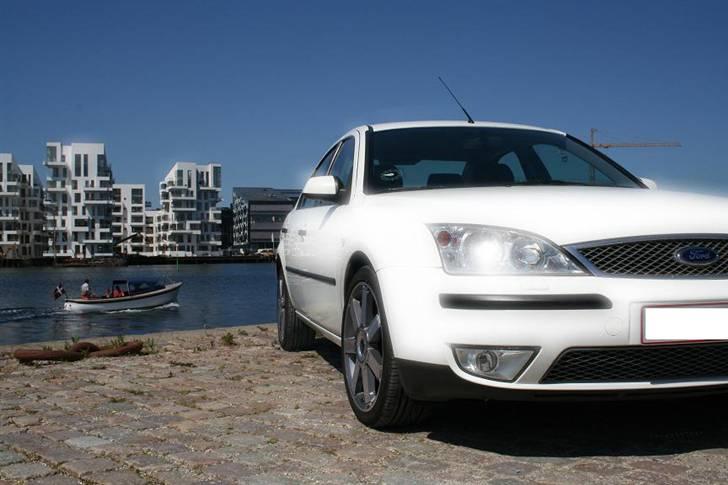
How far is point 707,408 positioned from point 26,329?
39.3 meters

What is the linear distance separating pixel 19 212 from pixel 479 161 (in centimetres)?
14404

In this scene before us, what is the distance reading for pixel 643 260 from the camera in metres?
3.35

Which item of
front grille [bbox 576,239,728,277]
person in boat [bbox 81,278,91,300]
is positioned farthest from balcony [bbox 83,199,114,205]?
front grille [bbox 576,239,728,277]

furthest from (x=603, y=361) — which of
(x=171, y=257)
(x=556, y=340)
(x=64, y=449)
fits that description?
(x=171, y=257)

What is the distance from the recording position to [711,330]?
3.31m

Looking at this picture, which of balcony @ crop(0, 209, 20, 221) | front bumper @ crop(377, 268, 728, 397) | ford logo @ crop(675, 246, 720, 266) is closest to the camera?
front bumper @ crop(377, 268, 728, 397)

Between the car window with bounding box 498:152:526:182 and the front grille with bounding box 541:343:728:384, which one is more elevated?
the car window with bounding box 498:152:526:182

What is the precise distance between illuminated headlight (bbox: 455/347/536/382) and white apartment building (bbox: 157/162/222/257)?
157886mm

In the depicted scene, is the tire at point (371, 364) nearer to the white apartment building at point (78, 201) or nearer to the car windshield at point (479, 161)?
the car windshield at point (479, 161)

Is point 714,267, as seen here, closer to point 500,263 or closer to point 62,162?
point 500,263

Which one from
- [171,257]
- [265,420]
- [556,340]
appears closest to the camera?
[556,340]

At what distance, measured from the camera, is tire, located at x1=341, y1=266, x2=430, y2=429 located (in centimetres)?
376

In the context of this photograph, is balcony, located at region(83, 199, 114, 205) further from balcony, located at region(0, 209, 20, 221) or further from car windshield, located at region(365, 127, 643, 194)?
car windshield, located at region(365, 127, 643, 194)

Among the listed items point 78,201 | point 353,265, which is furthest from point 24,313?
point 78,201
